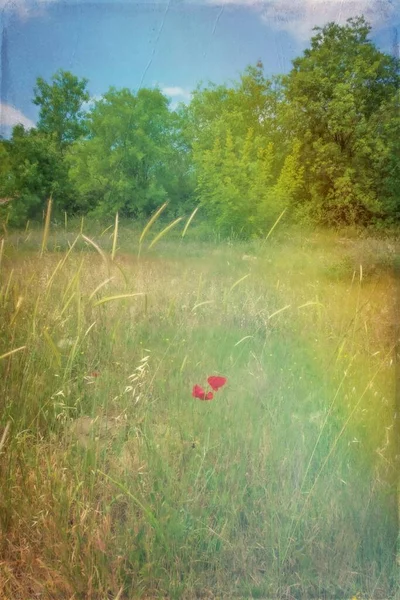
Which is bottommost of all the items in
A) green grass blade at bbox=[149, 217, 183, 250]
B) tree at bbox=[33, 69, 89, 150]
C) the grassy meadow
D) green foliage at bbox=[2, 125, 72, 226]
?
the grassy meadow

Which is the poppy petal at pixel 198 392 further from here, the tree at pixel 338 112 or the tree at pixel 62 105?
the tree at pixel 62 105

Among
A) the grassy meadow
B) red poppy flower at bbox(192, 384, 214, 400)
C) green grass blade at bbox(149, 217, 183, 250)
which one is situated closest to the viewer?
the grassy meadow

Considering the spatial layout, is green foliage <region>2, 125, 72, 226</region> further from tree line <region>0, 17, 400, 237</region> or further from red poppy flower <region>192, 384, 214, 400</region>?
red poppy flower <region>192, 384, 214, 400</region>

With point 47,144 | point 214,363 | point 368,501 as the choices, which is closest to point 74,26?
point 47,144

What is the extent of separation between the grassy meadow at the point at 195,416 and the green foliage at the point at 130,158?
0.13 m

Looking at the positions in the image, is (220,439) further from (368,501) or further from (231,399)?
(368,501)

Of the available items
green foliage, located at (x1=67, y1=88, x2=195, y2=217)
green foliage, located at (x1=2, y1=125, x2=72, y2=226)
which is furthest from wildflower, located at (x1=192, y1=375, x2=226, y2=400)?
green foliage, located at (x1=2, y1=125, x2=72, y2=226)

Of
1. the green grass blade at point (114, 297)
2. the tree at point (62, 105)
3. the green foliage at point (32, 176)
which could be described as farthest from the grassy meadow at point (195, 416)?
the tree at point (62, 105)

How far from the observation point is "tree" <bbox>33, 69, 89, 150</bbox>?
2.20 meters

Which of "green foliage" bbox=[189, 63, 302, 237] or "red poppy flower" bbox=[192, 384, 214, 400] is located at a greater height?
"green foliage" bbox=[189, 63, 302, 237]

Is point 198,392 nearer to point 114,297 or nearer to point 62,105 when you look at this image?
point 114,297

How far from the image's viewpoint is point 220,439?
2.02 metres

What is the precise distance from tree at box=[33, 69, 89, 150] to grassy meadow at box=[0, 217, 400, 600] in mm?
395

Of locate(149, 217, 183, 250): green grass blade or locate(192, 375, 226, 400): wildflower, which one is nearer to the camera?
locate(192, 375, 226, 400): wildflower
